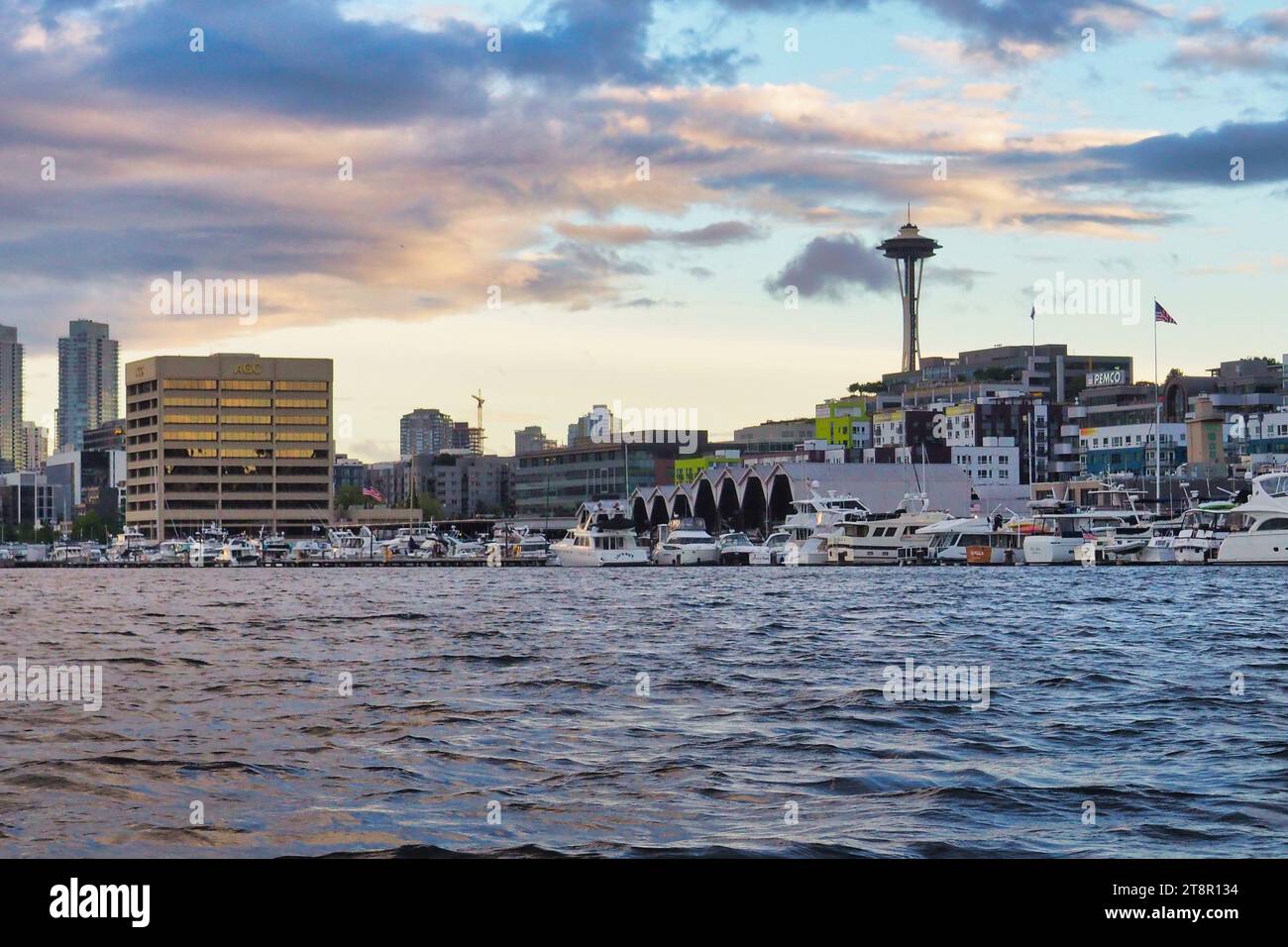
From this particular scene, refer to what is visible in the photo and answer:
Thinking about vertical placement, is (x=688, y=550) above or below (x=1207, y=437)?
below

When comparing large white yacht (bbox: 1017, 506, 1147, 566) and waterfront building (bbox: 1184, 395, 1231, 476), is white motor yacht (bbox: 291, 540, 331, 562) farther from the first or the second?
waterfront building (bbox: 1184, 395, 1231, 476)

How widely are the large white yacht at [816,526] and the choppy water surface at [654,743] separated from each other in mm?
82777

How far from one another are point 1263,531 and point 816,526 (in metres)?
41.1

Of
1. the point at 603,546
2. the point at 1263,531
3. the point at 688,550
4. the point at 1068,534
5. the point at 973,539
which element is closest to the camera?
the point at 1263,531

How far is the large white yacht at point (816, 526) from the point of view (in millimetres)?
135125

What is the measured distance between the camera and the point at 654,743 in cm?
2273

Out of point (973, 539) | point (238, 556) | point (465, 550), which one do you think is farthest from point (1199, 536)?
point (238, 556)

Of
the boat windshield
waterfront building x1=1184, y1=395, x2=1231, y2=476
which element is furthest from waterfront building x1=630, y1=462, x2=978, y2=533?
the boat windshield

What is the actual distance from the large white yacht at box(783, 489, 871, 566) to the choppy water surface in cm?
8278

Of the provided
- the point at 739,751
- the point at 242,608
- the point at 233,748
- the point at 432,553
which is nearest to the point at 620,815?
the point at 739,751

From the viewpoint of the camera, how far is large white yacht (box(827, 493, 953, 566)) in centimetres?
13300

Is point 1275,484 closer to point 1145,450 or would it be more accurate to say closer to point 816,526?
point 816,526
